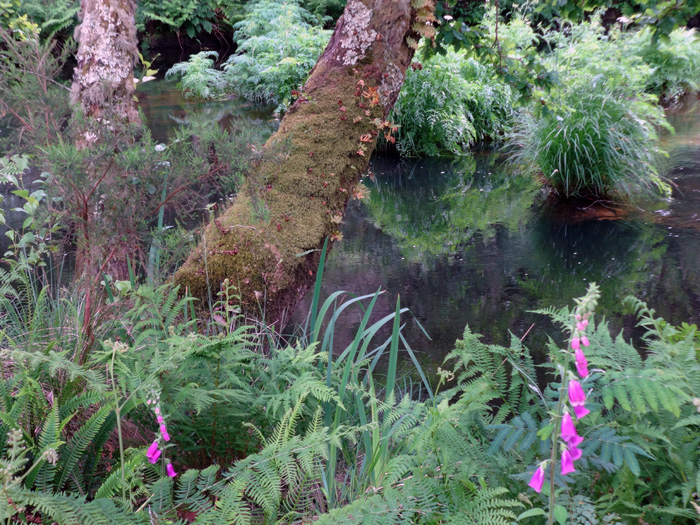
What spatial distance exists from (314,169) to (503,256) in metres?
2.16

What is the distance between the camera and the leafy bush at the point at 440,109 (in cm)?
735

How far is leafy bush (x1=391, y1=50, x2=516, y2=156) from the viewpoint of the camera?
24.1 ft

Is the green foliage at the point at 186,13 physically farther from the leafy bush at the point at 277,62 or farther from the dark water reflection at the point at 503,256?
the dark water reflection at the point at 503,256

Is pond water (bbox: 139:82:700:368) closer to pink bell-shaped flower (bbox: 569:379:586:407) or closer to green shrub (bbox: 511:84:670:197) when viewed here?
green shrub (bbox: 511:84:670:197)

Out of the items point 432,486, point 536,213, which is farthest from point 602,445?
point 536,213

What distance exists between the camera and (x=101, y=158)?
165cm

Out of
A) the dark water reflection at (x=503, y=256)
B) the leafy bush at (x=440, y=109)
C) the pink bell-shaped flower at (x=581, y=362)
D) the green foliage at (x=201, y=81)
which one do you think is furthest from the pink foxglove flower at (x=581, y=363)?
the green foliage at (x=201, y=81)

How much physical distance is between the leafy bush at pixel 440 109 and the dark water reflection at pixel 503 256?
136 cm

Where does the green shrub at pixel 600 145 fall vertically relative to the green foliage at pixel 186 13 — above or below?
below

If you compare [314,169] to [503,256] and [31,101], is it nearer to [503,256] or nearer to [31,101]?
[31,101]

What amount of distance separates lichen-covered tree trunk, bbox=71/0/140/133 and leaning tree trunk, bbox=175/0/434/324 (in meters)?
0.78

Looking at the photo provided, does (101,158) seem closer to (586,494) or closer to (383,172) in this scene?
(586,494)

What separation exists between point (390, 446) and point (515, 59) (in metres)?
2.74

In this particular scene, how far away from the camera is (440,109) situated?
7336mm
